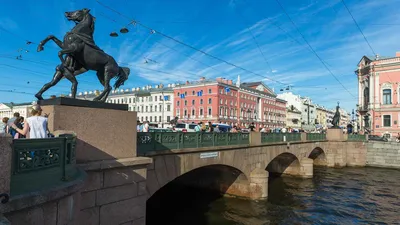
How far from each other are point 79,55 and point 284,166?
73.0 feet

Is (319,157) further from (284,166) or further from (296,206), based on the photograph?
(296,206)

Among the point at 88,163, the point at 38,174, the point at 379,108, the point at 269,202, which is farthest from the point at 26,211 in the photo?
the point at 379,108

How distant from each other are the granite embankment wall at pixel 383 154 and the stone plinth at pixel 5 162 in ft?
121

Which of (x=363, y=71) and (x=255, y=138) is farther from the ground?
(x=363, y=71)

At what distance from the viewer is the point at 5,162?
Result: 2.82 metres

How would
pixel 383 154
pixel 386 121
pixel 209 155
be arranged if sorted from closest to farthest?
pixel 209 155 → pixel 383 154 → pixel 386 121

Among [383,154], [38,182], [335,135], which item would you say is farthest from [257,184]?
[383,154]

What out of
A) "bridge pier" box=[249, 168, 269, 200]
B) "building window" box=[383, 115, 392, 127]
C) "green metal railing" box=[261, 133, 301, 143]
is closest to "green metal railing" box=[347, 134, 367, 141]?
"green metal railing" box=[261, 133, 301, 143]

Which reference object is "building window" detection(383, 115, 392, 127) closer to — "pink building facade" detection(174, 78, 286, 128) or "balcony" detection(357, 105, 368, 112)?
"balcony" detection(357, 105, 368, 112)

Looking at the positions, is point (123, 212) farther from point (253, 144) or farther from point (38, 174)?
point (253, 144)

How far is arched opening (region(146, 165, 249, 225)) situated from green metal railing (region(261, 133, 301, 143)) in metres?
3.12

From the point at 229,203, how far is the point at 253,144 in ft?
11.1

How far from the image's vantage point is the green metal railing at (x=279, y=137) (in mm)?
16984

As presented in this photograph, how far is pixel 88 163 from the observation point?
5512 millimetres
